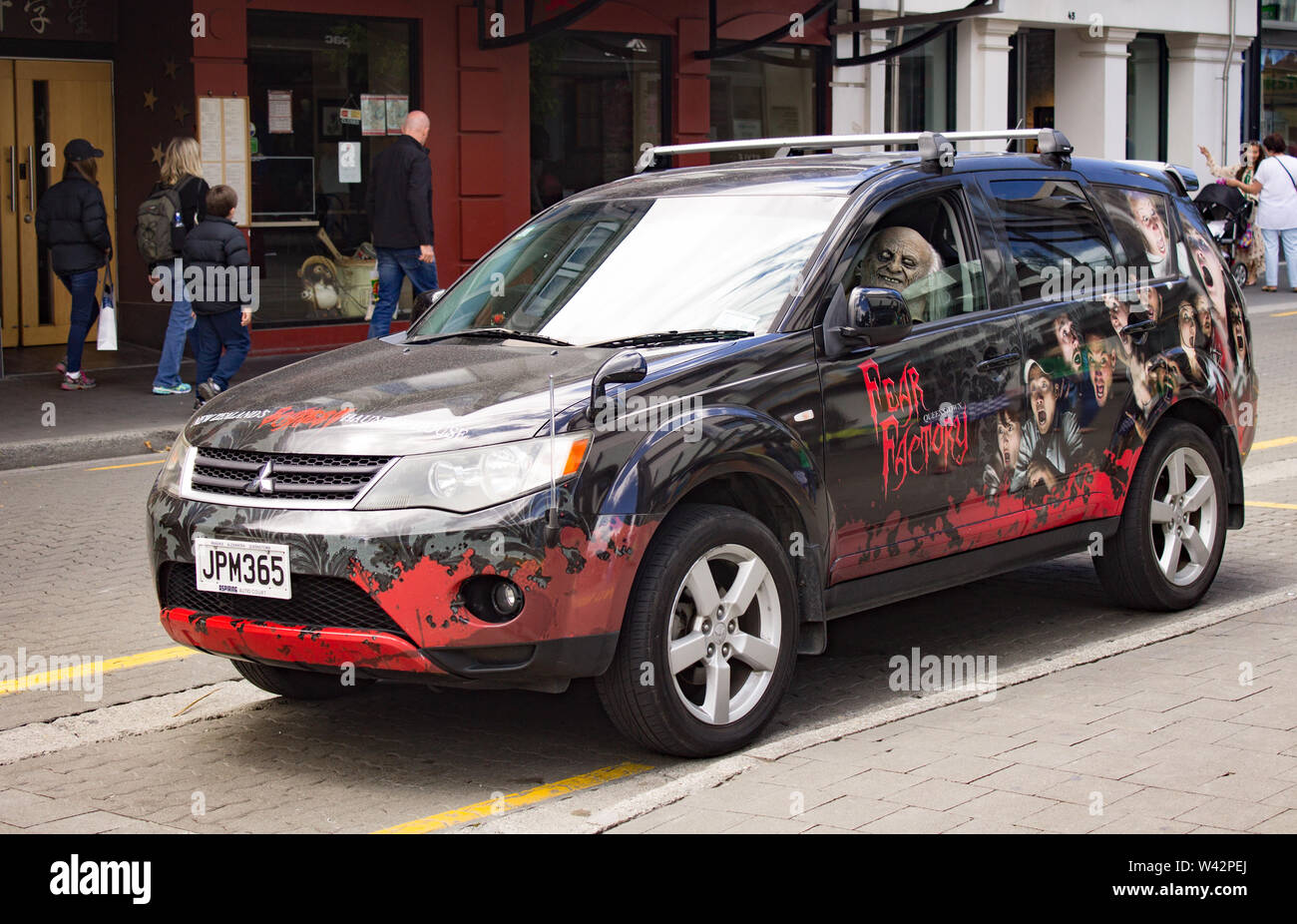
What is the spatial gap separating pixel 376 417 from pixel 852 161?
7.30 feet

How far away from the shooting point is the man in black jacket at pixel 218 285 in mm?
13352

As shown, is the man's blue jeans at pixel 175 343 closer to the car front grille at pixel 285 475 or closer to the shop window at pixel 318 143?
the shop window at pixel 318 143

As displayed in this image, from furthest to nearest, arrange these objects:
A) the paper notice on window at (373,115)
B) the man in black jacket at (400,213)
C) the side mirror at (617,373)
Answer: the paper notice on window at (373,115), the man in black jacket at (400,213), the side mirror at (617,373)

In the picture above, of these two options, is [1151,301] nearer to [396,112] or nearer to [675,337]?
[675,337]

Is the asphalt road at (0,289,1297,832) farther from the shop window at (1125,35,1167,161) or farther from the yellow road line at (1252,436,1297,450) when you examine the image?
the shop window at (1125,35,1167,161)

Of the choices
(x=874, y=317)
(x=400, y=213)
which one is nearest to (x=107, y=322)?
(x=400, y=213)

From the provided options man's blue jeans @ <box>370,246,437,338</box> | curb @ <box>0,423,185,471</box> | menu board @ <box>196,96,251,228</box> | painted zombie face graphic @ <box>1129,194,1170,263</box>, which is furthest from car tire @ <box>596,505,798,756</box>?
menu board @ <box>196,96,251,228</box>

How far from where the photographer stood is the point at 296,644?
5.01 m

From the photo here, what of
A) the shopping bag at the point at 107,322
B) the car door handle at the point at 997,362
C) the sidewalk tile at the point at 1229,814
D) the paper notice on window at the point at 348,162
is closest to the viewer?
the sidewalk tile at the point at 1229,814

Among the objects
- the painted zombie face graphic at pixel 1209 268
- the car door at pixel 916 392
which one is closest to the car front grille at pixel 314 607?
the car door at pixel 916 392

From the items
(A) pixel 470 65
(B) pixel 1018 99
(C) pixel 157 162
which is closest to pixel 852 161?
(C) pixel 157 162

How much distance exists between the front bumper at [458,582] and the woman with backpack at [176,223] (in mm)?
9521
